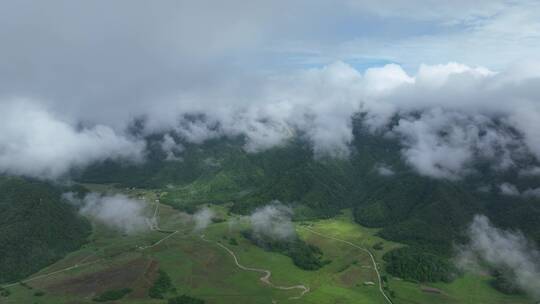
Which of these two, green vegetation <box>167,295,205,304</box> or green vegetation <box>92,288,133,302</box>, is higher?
green vegetation <box>92,288,133,302</box>

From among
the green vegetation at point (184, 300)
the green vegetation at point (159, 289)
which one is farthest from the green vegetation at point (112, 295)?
the green vegetation at point (184, 300)

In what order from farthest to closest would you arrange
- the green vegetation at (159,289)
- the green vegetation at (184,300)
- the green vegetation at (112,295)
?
the green vegetation at (159,289), the green vegetation at (112,295), the green vegetation at (184,300)

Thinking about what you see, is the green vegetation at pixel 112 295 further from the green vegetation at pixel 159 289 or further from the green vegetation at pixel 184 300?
the green vegetation at pixel 184 300

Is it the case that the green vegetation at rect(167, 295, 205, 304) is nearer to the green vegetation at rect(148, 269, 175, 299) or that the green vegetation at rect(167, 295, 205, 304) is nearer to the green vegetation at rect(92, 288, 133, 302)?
the green vegetation at rect(148, 269, 175, 299)

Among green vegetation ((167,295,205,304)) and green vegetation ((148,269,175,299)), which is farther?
green vegetation ((148,269,175,299))

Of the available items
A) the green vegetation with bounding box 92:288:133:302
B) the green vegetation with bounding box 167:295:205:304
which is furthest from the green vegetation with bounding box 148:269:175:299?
the green vegetation with bounding box 92:288:133:302

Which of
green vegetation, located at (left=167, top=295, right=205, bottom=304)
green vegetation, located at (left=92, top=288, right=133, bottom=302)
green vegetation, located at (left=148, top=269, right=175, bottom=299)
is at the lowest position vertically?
green vegetation, located at (left=167, top=295, right=205, bottom=304)

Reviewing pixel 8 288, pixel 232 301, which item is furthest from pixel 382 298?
pixel 8 288

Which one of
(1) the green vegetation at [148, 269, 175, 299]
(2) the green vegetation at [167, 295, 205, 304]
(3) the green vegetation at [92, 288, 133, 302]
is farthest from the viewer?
(1) the green vegetation at [148, 269, 175, 299]
